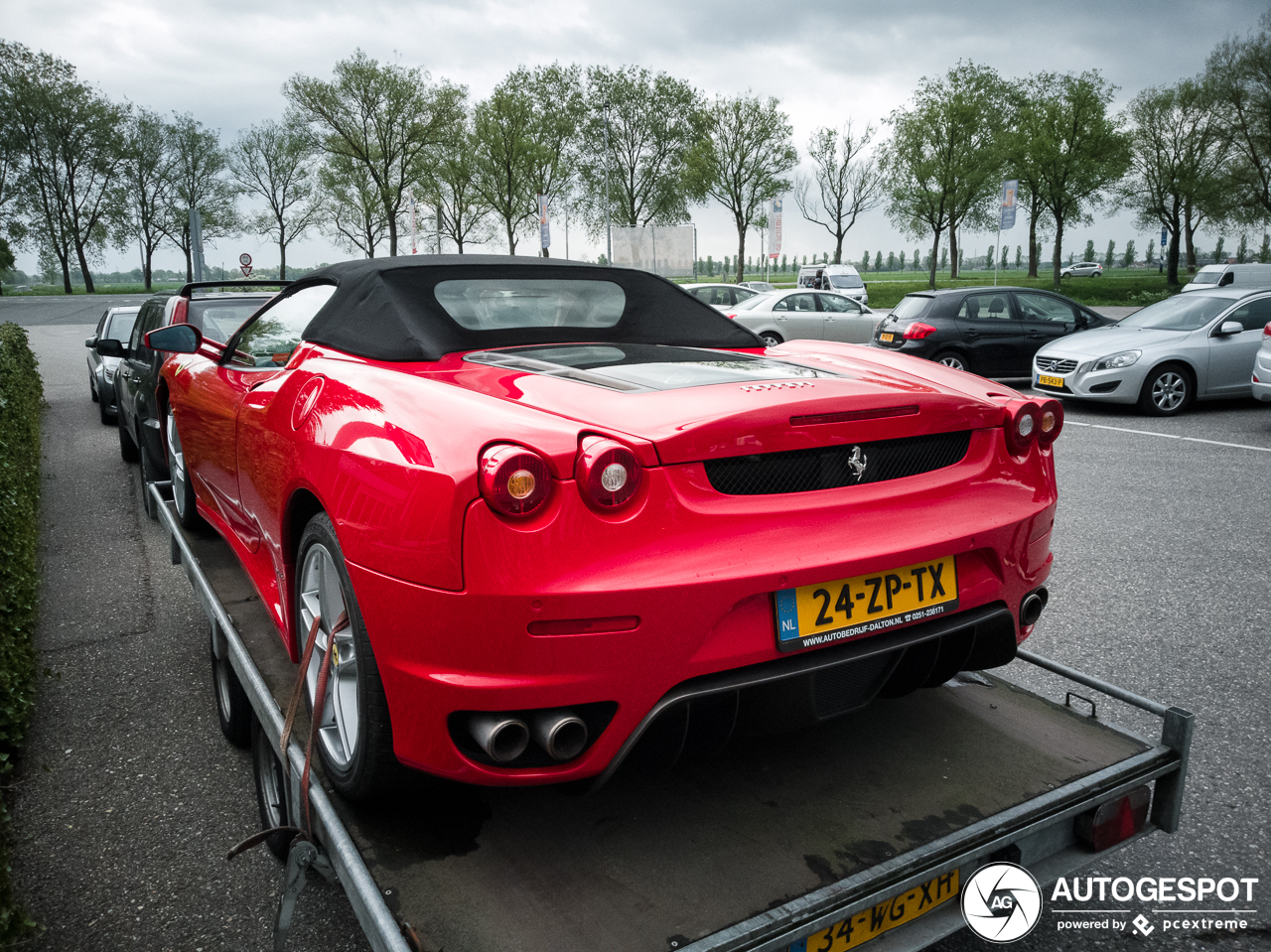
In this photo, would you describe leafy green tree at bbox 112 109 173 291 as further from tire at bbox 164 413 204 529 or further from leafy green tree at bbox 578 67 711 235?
tire at bbox 164 413 204 529

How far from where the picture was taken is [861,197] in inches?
1999

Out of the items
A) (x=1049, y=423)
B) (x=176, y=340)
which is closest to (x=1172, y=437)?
(x=1049, y=423)

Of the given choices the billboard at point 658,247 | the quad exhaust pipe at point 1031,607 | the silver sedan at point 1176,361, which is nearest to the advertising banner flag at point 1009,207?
the billboard at point 658,247

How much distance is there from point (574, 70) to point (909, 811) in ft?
164

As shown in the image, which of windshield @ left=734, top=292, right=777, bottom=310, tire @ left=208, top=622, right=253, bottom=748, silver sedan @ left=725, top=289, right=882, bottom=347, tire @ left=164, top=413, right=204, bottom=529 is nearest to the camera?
tire @ left=208, top=622, right=253, bottom=748

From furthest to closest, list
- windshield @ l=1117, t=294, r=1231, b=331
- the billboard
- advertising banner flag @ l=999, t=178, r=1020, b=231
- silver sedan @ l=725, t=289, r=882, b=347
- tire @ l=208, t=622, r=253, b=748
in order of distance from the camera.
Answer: advertising banner flag @ l=999, t=178, r=1020, b=231, the billboard, silver sedan @ l=725, t=289, r=882, b=347, windshield @ l=1117, t=294, r=1231, b=331, tire @ l=208, t=622, r=253, b=748

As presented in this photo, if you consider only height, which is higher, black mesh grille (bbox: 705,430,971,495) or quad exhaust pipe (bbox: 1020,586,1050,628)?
black mesh grille (bbox: 705,430,971,495)

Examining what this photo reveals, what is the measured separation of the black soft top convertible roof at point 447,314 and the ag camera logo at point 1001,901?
71.2 inches

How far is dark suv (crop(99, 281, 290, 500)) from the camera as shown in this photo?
18.7 feet

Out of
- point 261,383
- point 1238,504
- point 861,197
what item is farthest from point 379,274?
point 861,197

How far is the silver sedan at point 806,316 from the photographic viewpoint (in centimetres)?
1659

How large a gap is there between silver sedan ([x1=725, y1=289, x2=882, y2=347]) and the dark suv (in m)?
10.9

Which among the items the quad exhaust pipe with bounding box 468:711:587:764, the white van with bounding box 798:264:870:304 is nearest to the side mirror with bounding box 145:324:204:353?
the quad exhaust pipe with bounding box 468:711:587:764

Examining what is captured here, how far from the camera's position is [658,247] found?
26.7 metres
